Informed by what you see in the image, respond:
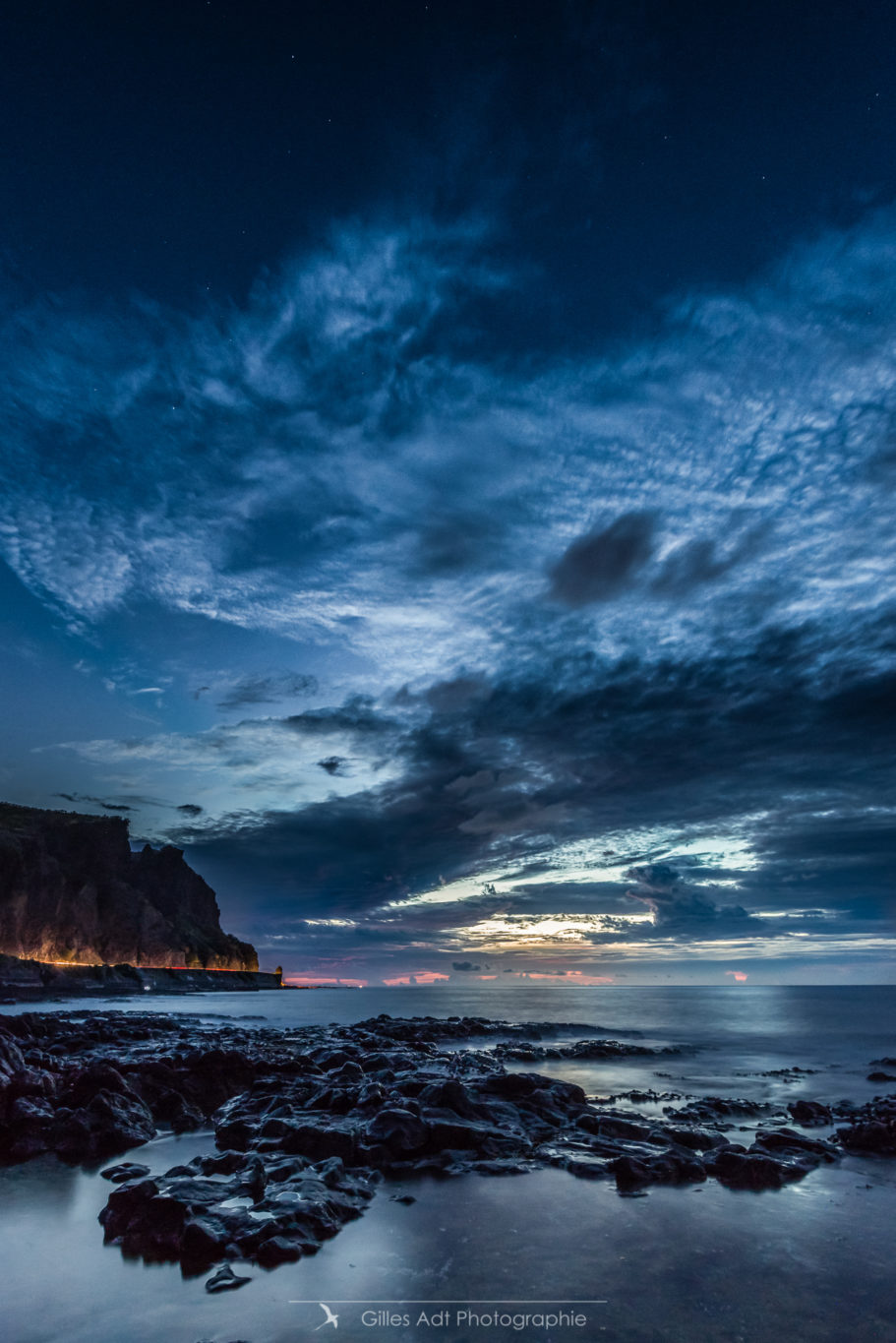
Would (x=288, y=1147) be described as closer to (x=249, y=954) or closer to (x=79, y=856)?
(x=79, y=856)

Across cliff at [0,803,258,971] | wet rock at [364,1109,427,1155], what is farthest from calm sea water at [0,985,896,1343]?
cliff at [0,803,258,971]

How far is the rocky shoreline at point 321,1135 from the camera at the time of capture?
9453mm

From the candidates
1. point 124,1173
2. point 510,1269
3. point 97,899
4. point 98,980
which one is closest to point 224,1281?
point 510,1269

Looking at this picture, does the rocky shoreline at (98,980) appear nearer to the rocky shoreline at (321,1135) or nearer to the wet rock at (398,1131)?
the rocky shoreline at (321,1135)

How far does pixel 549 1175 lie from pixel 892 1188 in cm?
642

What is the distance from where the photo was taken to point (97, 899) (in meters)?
128

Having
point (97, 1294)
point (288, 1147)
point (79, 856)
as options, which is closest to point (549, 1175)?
point (288, 1147)

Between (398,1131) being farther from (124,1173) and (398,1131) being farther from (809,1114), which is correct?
(809,1114)

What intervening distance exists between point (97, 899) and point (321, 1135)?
136 metres

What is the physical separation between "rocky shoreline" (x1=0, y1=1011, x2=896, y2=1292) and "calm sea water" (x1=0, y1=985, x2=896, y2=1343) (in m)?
0.45

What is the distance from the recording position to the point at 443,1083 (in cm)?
1616

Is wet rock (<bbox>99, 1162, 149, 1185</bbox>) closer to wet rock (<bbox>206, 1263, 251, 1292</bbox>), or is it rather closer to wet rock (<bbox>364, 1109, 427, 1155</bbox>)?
wet rock (<bbox>364, 1109, 427, 1155</bbox>)

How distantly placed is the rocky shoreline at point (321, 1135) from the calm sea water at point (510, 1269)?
45 cm

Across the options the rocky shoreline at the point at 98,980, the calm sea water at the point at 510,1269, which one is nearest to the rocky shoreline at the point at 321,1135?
the calm sea water at the point at 510,1269
